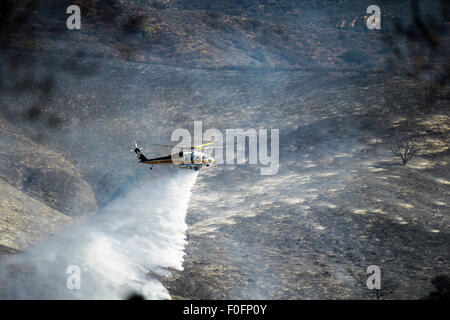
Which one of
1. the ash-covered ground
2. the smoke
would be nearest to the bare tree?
the ash-covered ground

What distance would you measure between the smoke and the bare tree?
15.4 metres

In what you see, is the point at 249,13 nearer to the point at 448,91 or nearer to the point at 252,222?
the point at 448,91

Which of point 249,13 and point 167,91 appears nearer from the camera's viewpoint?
point 167,91

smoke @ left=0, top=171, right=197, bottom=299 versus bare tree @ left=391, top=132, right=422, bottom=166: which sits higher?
bare tree @ left=391, top=132, right=422, bottom=166

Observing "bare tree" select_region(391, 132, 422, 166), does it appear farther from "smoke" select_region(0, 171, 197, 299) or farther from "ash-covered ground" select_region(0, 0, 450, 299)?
"smoke" select_region(0, 171, 197, 299)

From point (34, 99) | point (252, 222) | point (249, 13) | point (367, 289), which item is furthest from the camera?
point (249, 13)

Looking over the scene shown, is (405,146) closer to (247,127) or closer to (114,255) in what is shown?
(247,127)

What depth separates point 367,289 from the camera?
1316 cm

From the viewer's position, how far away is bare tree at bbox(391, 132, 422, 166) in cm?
2314

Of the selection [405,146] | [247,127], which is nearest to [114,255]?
[247,127]

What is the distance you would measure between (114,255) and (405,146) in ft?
71.5
